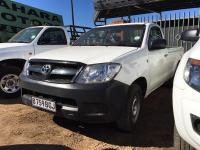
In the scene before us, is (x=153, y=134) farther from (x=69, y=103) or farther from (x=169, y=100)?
(x=169, y=100)

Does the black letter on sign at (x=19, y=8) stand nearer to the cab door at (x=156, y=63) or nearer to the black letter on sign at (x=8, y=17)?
the black letter on sign at (x=8, y=17)

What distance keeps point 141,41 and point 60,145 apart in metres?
2.12

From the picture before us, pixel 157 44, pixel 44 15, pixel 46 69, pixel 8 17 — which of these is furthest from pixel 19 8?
pixel 46 69

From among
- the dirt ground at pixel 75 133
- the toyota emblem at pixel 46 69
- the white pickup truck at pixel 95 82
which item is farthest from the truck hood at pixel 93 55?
the dirt ground at pixel 75 133

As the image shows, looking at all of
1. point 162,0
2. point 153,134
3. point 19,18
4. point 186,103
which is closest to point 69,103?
point 153,134

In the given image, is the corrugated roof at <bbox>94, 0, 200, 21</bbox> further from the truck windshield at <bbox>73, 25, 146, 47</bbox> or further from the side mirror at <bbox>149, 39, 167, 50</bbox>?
the side mirror at <bbox>149, 39, 167, 50</bbox>

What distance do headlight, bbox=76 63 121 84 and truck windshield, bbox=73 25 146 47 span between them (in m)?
1.12

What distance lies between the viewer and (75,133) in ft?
14.1

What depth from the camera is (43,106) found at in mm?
4039

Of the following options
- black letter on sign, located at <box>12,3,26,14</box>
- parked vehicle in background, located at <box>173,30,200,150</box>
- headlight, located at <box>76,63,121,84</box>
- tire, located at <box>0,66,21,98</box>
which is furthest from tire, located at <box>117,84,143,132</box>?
black letter on sign, located at <box>12,3,26,14</box>

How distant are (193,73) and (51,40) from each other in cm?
551

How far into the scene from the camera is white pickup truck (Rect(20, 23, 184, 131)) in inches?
144

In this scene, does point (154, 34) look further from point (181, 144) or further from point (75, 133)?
point (181, 144)

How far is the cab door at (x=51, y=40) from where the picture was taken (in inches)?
281
